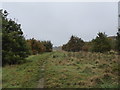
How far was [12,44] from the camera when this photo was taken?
83.3 ft

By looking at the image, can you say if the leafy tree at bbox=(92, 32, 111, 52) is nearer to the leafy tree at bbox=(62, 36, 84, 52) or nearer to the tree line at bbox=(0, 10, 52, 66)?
the tree line at bbox=(0, 10, 52, 66)

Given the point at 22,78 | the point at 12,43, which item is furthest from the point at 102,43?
the point at 22,78

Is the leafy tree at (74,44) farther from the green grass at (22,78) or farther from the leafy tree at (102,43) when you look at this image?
the green grass at (22,78)

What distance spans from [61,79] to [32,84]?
158cm

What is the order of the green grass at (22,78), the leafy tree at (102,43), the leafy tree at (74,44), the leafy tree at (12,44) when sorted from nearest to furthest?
the green grass at (22,78), the leafy tree at (12,44), the leafy tree at (102,43), the leafy tree at (74,44)

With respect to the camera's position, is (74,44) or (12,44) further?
→ (74,44)

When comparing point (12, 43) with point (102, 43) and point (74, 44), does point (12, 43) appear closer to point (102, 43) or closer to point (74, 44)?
point (102, 43)

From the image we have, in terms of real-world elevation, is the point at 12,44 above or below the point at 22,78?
above

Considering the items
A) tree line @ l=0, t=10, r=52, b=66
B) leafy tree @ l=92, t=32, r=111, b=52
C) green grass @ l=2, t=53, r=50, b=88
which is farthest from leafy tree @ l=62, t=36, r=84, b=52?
green grass @ l=2, t=53, r=50, b=88

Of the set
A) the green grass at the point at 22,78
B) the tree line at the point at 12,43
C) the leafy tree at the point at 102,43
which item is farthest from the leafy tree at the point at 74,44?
the green grass at the point at 22,78

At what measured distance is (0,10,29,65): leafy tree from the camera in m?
24.0

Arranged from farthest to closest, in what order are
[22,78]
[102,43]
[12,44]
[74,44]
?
[74,44] < [102,43] < [12,44] < [22,78]

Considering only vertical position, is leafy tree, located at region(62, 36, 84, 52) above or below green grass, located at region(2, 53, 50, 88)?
above

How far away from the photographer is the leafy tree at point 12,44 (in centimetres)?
2398
